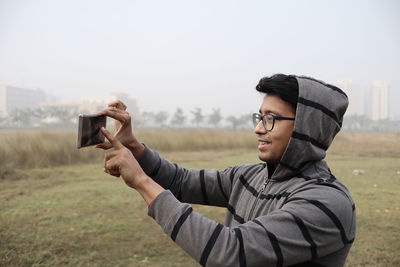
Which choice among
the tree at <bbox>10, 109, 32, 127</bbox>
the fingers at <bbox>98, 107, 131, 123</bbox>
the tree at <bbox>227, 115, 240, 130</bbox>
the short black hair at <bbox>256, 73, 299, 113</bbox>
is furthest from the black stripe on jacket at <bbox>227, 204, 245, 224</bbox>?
the tree at <bbox>227, 115, 240, 130</bbox>

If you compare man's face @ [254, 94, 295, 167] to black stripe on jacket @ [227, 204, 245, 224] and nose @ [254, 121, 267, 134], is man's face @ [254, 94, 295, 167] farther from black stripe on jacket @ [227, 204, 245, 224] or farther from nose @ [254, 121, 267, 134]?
black stripe on jacket @ [227, 204, 245, 224]

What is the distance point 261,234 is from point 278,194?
1.00ft

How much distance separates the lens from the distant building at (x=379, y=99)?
280 ft

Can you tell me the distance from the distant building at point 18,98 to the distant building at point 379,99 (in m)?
78.9

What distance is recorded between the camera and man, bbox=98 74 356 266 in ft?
3.76

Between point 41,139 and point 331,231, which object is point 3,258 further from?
point 41,139

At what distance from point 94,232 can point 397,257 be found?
3.70 metres

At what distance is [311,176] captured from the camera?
55.5 inches

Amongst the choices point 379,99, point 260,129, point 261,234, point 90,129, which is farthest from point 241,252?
point 379,99

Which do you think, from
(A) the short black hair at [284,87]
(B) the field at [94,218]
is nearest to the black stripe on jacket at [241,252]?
(A) the short black hair at [284,87]

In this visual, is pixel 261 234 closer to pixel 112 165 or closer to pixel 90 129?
pixel 112 165

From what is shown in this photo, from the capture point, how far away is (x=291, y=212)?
1193 millimetres

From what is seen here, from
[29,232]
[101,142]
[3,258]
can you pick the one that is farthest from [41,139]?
[101,142]

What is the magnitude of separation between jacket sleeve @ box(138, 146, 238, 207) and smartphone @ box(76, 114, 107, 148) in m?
0.33
